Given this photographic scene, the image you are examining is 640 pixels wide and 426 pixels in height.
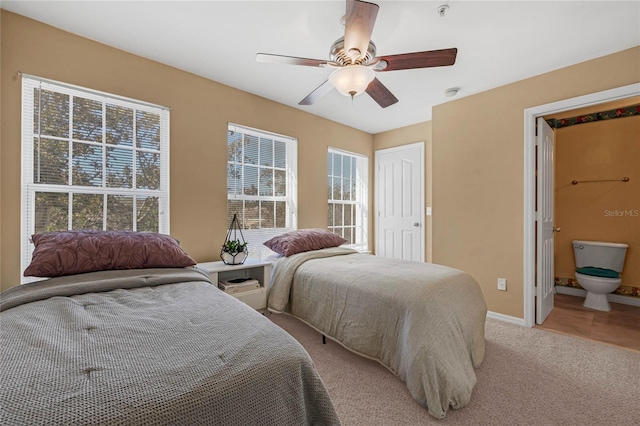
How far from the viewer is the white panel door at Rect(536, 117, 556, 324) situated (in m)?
2.81

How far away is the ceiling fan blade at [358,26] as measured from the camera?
1.44 metres

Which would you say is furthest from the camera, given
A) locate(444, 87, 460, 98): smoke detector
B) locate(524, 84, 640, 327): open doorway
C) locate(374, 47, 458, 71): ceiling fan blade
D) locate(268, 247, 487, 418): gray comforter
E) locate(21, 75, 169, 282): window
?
locate(444, 87, 460, 98): smoke detector

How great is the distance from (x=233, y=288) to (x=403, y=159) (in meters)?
3.19

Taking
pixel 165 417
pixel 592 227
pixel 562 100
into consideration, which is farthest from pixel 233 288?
pixel 592 227

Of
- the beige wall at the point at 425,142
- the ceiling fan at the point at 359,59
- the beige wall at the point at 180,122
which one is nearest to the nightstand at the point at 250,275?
the beige wall at the point at 180,122

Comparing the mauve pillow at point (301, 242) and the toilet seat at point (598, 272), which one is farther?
the toilet seat at point (598, 272)

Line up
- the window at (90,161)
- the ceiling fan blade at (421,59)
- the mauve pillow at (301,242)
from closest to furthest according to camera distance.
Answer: the ceiling fan blade at (421,59) < the window at (90,161) < the mauve pillow at (301,242)

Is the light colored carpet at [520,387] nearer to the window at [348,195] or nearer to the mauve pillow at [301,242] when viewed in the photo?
the mauve pillow at [301,242]

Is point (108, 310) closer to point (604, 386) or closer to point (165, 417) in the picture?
point (165, 417)

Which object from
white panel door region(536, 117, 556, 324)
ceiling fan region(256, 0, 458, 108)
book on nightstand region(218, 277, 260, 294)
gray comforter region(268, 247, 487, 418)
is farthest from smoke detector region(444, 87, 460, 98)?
book on nightstand region(218, 277, 260, 294)

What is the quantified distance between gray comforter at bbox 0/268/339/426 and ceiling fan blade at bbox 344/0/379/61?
162 cm

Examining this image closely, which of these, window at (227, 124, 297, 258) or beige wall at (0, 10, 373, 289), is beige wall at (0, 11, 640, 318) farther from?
window at (227, 124, 297, 258)

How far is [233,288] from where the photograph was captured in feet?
8.30

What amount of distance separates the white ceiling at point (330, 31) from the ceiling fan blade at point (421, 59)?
1.17 ft
